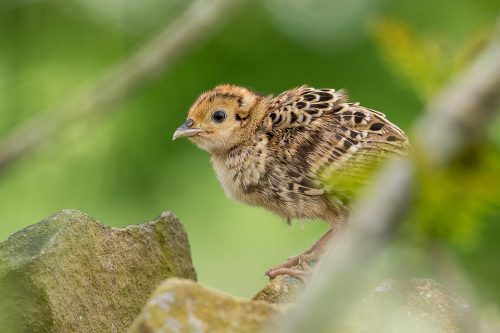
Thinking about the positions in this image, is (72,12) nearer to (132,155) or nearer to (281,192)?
(132,155)

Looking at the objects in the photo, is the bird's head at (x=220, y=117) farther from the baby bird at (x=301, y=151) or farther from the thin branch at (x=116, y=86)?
the thin branch at (x=116, y=86)

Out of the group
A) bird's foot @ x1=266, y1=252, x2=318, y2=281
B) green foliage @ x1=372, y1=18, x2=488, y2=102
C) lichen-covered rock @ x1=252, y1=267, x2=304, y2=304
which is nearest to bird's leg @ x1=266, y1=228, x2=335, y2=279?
bird's foot @ x1=266, y1=252, x2=318, y2=281

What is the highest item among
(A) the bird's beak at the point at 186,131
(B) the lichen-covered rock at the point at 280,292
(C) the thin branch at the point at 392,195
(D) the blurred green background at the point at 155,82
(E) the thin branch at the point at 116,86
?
(D) the blurred green background at the point at 155,82

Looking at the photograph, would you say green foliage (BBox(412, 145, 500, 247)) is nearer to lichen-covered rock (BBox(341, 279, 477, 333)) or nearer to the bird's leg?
lichen-covered rock (BBox(341, 279, 477, 333))

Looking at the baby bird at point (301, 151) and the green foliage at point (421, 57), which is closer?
the green foliage at point (421, 57)

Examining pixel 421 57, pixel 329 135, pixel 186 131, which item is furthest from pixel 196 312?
pixel 186 131

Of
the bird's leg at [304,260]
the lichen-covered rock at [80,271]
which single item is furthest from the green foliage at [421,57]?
the bird's leg at [304,260]

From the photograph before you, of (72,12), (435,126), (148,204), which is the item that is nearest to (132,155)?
(148,204)

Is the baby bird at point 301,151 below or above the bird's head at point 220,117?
below
